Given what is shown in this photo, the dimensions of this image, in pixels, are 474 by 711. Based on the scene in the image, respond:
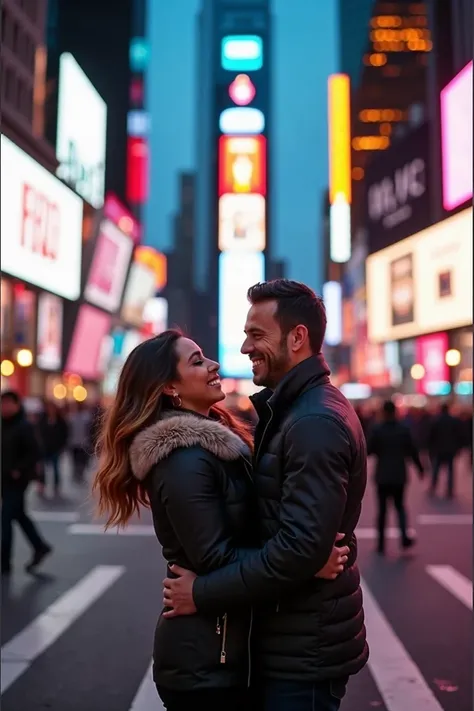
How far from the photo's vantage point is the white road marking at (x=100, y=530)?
1095 centimetres

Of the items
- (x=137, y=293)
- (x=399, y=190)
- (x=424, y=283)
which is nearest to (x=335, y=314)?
(x=137, y=293)

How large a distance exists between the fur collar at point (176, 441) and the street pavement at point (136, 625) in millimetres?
2728

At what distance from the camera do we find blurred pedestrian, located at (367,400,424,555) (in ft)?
30.9

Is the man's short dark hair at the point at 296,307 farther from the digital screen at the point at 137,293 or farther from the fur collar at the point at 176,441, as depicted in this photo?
the digital screen at the point at 137,293

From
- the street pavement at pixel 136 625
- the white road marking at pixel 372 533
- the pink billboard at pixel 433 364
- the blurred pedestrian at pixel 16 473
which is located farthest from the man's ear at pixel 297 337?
the pink billboard at pixel 433 364

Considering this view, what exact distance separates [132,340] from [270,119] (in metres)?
29.1

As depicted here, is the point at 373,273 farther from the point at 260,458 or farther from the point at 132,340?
the point at 132,340

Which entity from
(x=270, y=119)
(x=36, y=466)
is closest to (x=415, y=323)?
(x=36, y=466)

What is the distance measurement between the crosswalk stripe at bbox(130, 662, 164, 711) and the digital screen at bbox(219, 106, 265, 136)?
67683 mm

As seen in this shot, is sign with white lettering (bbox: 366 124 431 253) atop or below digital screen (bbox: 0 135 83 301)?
atop

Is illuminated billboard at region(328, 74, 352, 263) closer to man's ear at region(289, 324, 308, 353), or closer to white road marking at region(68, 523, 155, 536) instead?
white road marking at region(68, 523, 155, 536)

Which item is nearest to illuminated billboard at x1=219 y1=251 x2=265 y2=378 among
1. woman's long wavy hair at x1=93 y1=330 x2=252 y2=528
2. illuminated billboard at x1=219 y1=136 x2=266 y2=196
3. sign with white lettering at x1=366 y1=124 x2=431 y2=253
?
illuminated billboard at x1=219 y1=136 x2=266 y2=196

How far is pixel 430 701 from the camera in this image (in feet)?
14.8

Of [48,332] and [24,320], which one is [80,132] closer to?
[24,320]
